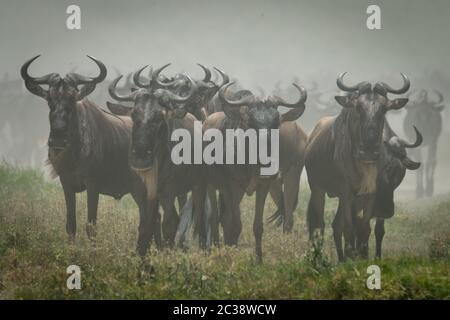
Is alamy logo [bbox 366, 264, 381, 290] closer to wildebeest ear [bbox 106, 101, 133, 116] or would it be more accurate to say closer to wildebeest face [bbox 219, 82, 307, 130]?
wildebeest face [bbox 219, 82, 307, 130]

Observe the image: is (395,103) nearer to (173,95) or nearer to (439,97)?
(173,95)

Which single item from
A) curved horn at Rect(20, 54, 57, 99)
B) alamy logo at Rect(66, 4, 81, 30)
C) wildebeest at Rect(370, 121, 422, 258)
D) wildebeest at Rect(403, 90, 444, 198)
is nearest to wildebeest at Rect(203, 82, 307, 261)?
wildebeest at Rect(370, 121, 422, 258)

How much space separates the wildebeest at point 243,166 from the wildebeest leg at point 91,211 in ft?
5.98

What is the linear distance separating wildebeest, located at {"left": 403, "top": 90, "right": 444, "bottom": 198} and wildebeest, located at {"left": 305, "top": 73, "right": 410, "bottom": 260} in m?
7.15

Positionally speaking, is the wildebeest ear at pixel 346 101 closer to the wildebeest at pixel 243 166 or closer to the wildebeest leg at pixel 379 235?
the wildebeest at pixel 243 166

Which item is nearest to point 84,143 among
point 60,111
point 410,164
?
point 60,111

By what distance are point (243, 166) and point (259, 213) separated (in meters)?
0.76

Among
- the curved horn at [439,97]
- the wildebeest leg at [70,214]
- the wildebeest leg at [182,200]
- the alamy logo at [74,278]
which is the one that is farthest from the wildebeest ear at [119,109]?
the curved horn at [439,97]

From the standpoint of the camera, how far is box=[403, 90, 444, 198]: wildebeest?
1950cm

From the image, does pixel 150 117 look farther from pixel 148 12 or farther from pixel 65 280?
pixel 148 12

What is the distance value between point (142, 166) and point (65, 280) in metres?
2.13

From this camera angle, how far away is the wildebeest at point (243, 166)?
37.7 ft

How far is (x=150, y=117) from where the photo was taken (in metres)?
11.2

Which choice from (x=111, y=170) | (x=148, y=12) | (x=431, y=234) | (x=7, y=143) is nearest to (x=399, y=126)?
(x=431, y=234)
